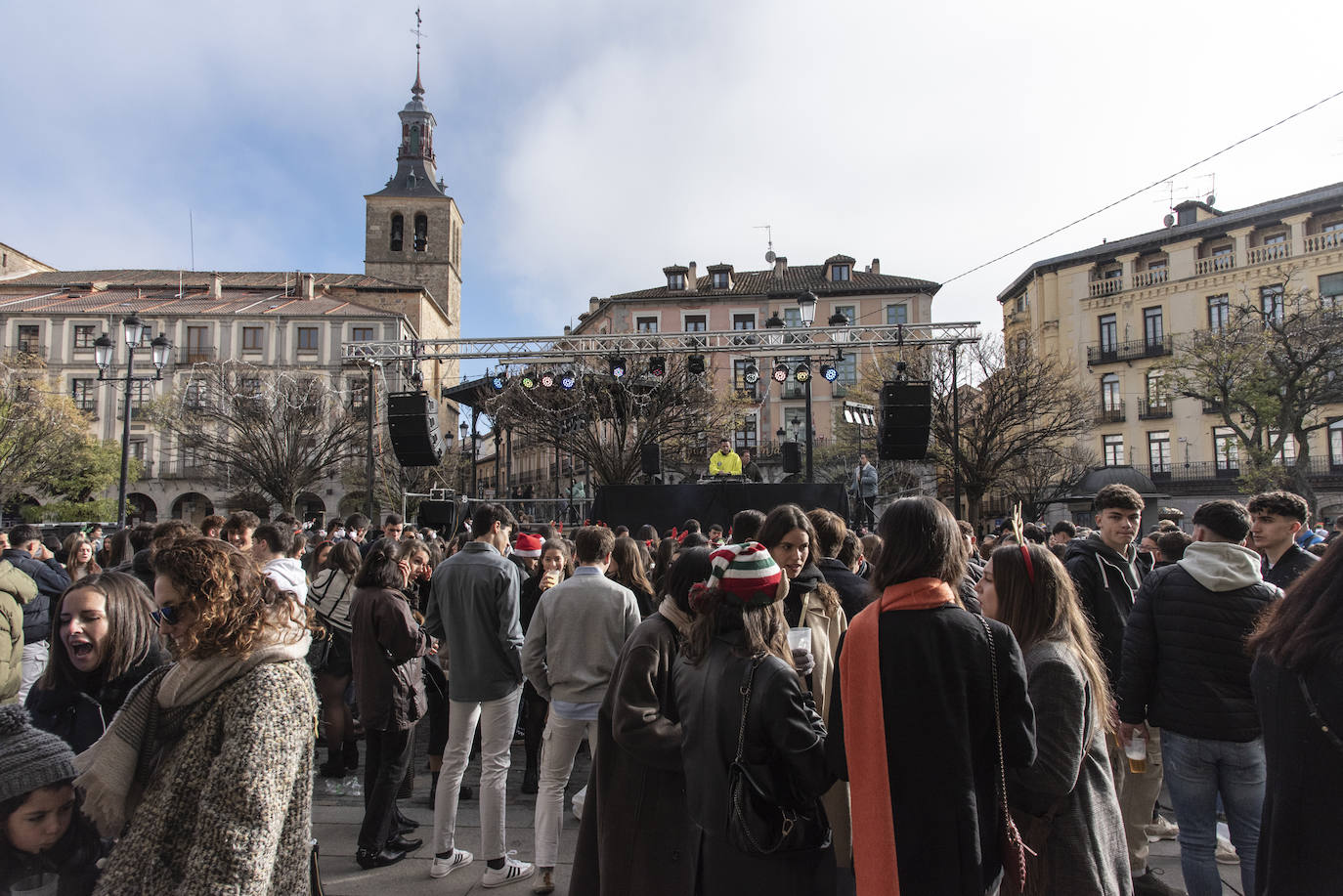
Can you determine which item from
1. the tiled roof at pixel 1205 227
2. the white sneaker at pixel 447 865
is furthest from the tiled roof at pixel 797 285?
the white sneaker at pixel 447 865

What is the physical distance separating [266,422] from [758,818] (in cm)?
3461

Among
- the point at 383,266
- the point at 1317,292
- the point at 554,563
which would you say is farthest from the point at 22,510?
the point at 1317,292

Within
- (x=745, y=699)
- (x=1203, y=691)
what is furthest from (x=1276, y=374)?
(x=745, y=699)

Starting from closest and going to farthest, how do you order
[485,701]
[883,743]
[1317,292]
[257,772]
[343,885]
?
[257,772]
[883,743]
[343,885]
[485,701]
[1317,292]

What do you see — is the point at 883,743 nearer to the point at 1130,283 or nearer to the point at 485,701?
the point at 485,701

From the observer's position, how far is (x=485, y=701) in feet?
14.5

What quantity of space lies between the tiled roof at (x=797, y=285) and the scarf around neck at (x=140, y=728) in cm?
4442

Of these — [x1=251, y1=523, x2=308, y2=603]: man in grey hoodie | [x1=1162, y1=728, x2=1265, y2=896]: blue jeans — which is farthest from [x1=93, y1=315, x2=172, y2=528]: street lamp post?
[x1=1162, y1=728, x2=1265, y2=896]: blue jeans

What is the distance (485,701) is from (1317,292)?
3868 cm

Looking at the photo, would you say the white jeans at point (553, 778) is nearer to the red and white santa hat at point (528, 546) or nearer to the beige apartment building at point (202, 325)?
the red and white santa hat at point (528, 546)

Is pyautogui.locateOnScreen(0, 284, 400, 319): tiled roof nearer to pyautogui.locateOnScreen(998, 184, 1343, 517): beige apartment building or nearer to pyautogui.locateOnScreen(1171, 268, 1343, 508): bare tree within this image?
pyautogui.locateOnScreen(998, 184, 1343, 517): beige apartment building

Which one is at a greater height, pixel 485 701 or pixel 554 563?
pixel 554 563

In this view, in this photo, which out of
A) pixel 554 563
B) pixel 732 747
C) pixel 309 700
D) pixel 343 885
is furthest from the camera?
pixel 554 563

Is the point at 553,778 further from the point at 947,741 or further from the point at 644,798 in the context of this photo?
the point at 947,741
